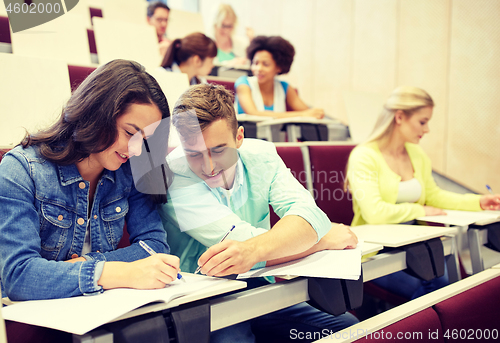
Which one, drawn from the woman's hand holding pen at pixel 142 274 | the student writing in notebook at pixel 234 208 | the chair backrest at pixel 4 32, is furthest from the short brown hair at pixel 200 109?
the chair backrest at pixel 4 32

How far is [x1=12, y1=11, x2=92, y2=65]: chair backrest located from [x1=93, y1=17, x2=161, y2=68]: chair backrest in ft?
0.20

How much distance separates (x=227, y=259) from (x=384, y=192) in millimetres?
668

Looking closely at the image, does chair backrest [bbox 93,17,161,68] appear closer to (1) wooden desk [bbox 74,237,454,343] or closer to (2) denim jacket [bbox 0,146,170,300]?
(2) denim jacket [bbox 0,146,170,300]

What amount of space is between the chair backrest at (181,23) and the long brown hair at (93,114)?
1982mm

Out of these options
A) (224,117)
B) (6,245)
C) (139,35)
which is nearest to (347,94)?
(139,35)

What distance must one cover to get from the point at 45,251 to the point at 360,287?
0.44 metres

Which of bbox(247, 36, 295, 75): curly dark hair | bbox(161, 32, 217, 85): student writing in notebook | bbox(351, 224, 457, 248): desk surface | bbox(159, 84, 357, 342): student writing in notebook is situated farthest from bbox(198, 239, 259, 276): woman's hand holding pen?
bbox(247, 36, 295, 75): curly dark hair

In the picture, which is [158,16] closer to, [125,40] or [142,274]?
[125,40]

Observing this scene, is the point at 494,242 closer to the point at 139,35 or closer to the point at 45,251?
the point at 45,251

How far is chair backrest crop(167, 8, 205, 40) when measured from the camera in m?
2.44

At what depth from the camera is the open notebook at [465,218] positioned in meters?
0.89

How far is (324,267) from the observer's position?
55 centimetres

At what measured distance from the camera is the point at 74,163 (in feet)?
1.82

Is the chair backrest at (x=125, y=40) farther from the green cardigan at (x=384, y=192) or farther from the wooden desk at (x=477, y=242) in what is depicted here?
the wooden desk at (x=477, y=242)
